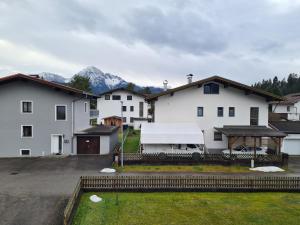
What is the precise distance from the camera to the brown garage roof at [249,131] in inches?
1048

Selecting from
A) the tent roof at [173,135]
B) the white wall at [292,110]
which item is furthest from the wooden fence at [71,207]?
Answer: the white wall at [292,110]

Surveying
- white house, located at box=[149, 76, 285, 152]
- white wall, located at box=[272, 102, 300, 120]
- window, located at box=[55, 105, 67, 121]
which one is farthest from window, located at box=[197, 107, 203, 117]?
white wall, located at box=[272, 102, 300, 120]

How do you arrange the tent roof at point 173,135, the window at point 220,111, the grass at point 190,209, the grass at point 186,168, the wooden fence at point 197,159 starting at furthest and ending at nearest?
1. the window at point 220,111
2. the tent roof at point 173,135
3. the wooden fence at point 197,159
4. the grass at point 186,168
5. the grass at point 190,209

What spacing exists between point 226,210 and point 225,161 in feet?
37.1

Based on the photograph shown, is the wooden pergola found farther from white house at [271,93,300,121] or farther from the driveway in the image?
white house at [271,93,300,121]

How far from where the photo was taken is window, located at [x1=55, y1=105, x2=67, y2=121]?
30000mm

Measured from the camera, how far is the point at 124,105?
61.5 metres

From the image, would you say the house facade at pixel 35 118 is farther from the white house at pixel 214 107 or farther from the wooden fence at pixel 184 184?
the wooden fence at pixel 184 184

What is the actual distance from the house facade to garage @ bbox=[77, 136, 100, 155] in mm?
813

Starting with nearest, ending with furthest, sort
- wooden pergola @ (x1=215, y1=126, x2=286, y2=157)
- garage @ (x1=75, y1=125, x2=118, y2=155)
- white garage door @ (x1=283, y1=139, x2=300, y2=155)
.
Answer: wooden pergola @ (x1=215, y1=126, x2=286, y2=157)
garage @ (x1=75, y1=125, x2=118, y2=155)
white garage door @ (x1=283, y1=139, x2=300, y2=155)

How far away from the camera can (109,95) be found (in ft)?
201

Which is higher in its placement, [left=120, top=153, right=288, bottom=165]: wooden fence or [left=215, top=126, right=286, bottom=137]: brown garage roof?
[left=215, top=126, right=286, bottom=137]: brown garage roof

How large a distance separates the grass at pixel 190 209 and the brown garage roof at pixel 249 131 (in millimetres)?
9007

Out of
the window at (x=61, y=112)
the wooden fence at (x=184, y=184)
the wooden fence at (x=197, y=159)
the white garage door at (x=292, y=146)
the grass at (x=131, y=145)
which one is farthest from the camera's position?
the grass at (x=131, y=145)
